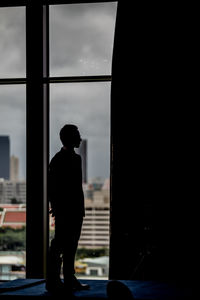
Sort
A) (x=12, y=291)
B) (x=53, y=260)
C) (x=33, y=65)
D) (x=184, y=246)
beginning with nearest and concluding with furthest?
1. (x=53, y=260)
2. (x=12, y=291)
3. (x=184, y=246)
4. (x=33, y=65)

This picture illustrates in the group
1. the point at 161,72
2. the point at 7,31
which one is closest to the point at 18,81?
the point at 7,31

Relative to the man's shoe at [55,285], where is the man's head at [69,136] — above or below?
above

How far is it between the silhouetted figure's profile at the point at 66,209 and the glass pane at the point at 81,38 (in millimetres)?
2099

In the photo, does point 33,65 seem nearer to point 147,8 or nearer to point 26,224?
point 147,8

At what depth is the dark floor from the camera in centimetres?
379

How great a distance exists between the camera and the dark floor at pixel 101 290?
3.79 m

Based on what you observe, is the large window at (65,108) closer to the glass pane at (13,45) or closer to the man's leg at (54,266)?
the glass pane at (13,45)

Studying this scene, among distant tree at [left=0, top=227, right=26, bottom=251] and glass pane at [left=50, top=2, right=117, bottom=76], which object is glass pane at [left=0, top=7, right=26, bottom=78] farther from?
distant tree at [left=0, top=227, right=26, bottom=251]

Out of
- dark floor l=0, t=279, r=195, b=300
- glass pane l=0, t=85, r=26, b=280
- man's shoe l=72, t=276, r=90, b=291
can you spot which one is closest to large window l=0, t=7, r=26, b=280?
glass pane l=0, t=85, r=26, b=280

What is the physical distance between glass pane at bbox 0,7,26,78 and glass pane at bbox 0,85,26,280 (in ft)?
0.75

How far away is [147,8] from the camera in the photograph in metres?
5.54

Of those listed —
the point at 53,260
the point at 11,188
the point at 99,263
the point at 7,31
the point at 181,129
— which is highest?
the point at 7,31

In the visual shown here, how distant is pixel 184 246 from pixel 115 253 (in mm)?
850

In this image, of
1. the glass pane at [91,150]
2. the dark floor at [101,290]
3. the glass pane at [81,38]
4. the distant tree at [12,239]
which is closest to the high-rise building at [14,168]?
the glass pane at [91,150]
